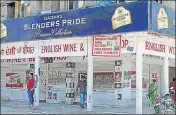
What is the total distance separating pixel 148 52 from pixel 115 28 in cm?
197

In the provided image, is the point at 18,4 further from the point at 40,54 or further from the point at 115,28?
the point at 115,28

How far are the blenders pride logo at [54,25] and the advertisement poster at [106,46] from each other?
3.75 ft

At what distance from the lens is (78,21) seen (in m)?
17.1

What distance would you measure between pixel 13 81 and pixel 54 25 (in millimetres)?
9197

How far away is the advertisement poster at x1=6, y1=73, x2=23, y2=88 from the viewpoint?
2540 cm

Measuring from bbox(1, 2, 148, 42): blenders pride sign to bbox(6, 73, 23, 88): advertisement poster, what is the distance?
Result: 5.41 m

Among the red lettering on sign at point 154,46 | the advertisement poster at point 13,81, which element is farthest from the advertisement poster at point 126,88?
the advertisement poster at point 13,81

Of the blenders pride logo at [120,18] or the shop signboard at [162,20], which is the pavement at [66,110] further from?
the blenders pride logo at [120,18]

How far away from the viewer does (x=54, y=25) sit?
59.1ft

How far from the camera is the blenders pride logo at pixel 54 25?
17.3 metres

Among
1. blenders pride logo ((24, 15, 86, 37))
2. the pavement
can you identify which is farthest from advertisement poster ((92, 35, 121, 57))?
the pavement

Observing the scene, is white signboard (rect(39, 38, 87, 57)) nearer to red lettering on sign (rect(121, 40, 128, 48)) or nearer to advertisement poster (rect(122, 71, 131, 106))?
red lettering on sign (rect(121, 40, 128, 48))

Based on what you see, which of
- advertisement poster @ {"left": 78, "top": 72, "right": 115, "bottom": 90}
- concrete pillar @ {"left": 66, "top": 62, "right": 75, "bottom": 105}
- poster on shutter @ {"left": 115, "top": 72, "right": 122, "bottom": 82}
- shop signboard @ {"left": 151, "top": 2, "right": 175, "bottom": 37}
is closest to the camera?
shop signboard @ {"left": 151, "top": 2, "right": 175, "bottom": 37}

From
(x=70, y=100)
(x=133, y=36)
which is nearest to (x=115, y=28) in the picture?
(x=133, y=36)
